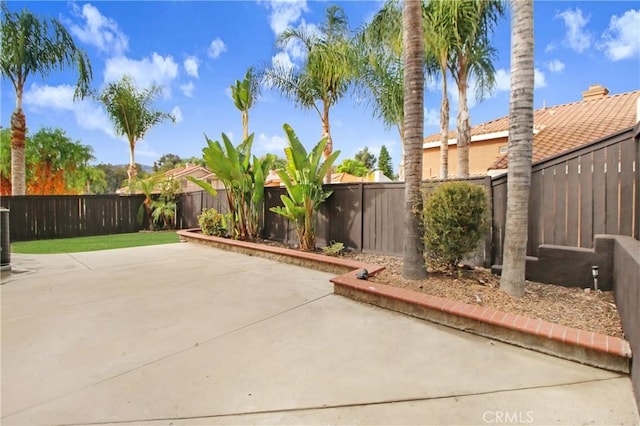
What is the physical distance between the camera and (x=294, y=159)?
22.0 ft

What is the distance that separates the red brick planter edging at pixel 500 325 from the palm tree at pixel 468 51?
7.62m

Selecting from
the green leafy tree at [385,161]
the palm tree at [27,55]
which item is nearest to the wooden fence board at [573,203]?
the palm tree at [27,55]

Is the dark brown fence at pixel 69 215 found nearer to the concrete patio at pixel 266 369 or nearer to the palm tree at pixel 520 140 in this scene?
the concrete patio at pixel 266 369

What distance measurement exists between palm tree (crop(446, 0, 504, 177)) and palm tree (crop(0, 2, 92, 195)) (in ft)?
44.7

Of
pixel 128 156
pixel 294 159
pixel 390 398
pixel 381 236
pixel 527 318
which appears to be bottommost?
pixel 390 398

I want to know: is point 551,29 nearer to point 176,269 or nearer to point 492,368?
point 492,368

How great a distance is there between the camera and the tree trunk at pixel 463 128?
10.2 meters

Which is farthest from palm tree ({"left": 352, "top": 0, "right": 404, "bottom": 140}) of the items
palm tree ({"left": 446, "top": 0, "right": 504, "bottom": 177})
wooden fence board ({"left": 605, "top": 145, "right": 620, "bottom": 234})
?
wooden fence board ({"left": 605, "top": 145, "right": 620, "bottom": 234})

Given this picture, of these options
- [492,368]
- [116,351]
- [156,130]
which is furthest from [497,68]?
[156,130]

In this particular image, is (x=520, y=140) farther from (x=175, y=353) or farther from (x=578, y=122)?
(x=578, y=122)

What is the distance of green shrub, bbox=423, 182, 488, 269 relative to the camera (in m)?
4.25

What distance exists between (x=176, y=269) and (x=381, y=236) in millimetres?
4170
